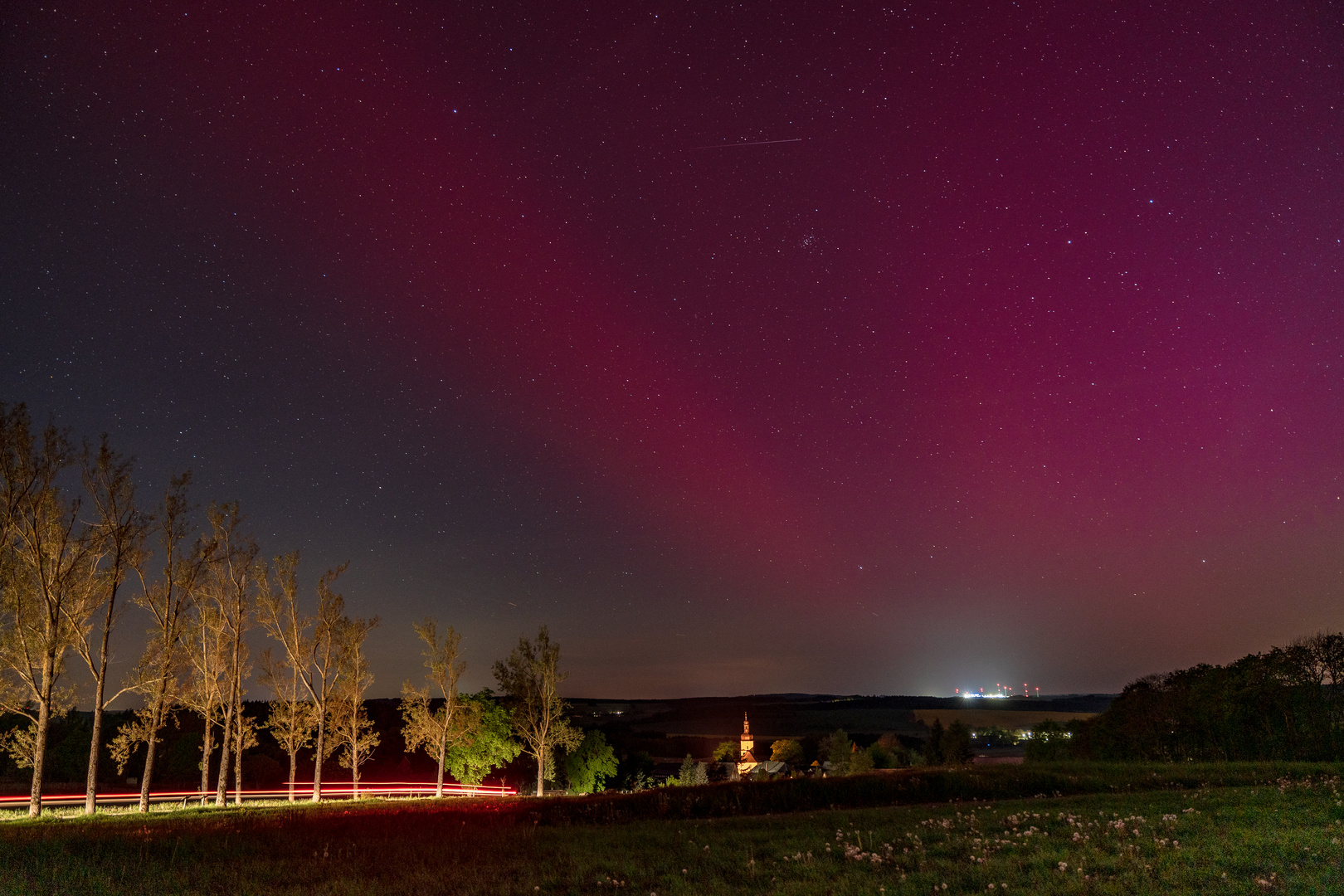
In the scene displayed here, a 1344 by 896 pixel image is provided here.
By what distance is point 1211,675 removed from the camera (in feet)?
134

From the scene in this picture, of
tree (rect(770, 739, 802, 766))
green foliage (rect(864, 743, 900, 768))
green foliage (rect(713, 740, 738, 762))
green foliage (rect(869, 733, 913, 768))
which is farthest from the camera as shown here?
green foliage (rect(713, 740, 738, 762))

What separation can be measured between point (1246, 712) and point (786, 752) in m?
91.2

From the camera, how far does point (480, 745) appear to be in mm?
62719

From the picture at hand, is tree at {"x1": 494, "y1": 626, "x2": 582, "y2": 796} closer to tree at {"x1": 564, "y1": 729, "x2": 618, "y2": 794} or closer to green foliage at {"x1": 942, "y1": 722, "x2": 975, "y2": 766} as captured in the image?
tree at {"x1": 564, "y1": 729, "x2": 618, "y2": 794}

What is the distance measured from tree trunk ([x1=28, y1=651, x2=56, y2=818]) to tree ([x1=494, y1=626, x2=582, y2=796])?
32.9 metres

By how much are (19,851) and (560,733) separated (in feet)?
157

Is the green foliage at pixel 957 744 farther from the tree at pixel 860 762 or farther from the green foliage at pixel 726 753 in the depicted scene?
the green foliage at pixel 726 753

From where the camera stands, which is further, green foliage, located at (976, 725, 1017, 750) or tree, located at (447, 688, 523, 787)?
green foliage, located at (976, 725, 1017, 750)

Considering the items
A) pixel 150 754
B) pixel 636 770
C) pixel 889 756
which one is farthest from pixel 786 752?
pixel 150 754

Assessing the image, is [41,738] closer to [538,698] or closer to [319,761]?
[319,761]

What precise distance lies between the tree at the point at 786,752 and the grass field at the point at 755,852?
357 ft

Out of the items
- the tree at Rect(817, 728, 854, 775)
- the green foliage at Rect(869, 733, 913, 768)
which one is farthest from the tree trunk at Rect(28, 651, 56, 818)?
the tree at Rect(817, 728, 854, 775)

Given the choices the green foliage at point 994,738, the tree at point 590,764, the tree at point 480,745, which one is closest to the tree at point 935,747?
the tree at point 590,764

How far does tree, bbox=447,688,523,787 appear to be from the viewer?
61.9 metres
